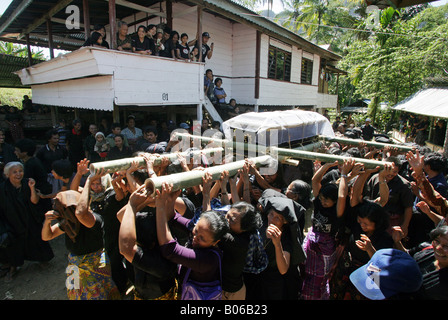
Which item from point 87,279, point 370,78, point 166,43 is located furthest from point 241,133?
point 370,78

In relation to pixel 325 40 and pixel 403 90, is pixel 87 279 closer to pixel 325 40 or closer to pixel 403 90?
pixel 403 90

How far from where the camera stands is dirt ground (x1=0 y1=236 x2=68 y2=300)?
3273 millimetres

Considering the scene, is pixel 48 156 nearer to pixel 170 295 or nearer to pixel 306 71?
pixel 170 295

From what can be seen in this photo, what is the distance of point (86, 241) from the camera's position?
244 centimetres

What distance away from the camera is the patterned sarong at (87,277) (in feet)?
8.09

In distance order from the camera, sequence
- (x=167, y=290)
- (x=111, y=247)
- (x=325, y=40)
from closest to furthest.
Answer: (x=167, y=290), (x=111, y=247), (x=325, y=40)

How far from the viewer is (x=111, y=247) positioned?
2.72m

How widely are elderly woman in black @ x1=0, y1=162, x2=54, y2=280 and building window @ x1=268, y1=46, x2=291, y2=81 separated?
10212mm

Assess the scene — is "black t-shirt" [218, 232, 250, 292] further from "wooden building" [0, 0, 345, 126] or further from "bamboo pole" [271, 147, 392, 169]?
"wooden building" [0, 0, 345, 126]

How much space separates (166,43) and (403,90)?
14279mm

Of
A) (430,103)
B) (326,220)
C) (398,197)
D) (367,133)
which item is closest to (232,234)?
(326,220)

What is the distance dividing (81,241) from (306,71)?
14.9m

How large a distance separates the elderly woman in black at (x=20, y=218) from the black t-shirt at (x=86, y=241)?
5.03 ft

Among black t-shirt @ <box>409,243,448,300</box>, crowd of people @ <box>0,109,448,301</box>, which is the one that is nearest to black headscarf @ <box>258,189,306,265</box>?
crowd of people @ <box>0,109,448,301</box>
